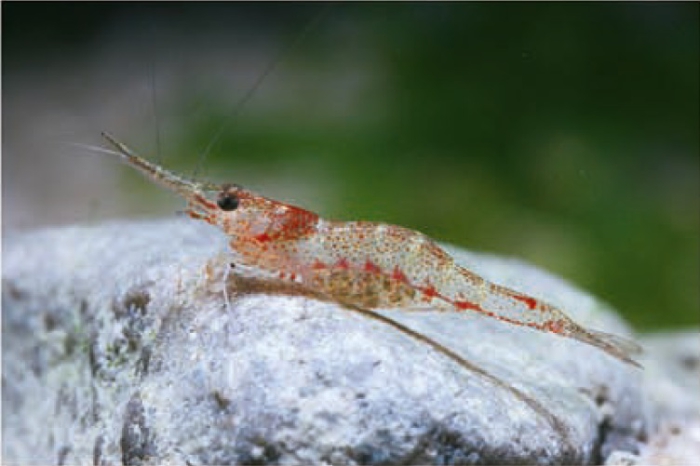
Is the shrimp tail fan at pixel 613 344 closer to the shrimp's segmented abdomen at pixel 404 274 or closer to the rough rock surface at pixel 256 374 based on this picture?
the shrimp's segmented abdomen at pixel 404 274

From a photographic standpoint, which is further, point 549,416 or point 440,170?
point 440,170

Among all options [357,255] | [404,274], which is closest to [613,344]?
[404,274]

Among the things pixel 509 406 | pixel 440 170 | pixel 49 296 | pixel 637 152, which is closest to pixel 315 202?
pixel 440 170

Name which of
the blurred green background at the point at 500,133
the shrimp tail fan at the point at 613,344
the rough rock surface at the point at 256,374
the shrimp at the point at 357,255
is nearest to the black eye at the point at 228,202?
the shrimp at the point at 357,255

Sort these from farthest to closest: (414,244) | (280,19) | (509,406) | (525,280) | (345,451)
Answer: (280,19) → (525,280) → (414,244) → (509,406) → (345,451)

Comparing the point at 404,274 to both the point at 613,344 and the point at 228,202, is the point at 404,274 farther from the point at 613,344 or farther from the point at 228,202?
the point at 613,344

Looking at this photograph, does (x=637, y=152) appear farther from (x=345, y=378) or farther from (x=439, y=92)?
(x=345, y=378)

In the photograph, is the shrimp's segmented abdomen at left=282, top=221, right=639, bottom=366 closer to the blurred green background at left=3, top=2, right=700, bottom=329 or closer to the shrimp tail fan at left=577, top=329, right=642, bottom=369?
the shrimp tail fan at left=577, top=329, right=642, bottom=369
